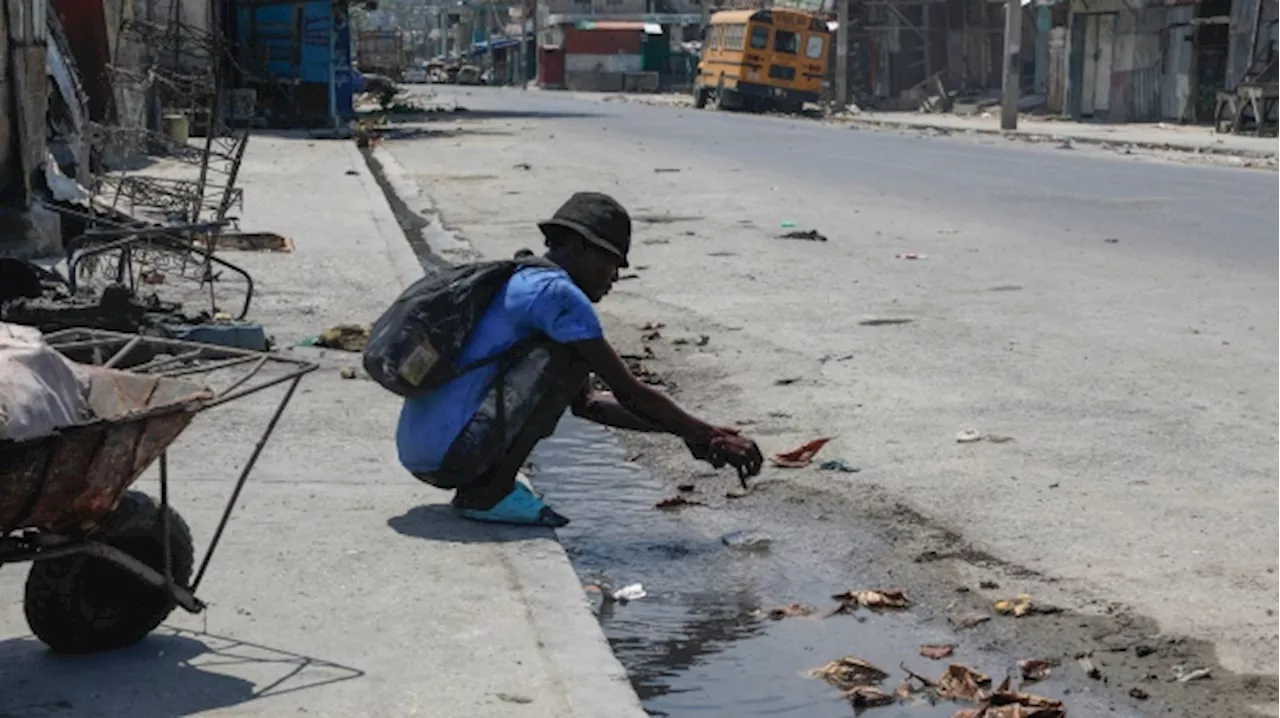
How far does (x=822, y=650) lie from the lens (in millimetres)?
5340

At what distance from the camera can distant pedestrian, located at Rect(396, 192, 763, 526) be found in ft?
19.3

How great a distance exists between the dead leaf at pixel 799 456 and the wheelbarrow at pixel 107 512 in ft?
10.4

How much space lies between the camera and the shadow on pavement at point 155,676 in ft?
13.8

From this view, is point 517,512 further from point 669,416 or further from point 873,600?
point 873,600

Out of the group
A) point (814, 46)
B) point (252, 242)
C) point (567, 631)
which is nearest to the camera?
point (567, 631)

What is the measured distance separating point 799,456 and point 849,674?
→ 2607 millimetres

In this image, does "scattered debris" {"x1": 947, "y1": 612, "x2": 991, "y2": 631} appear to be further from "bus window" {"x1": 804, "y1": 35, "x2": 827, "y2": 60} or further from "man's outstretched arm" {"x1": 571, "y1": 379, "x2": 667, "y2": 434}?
"bus window" {"x1": 804, "y1": 35, "x2": 827, "y2": 60}

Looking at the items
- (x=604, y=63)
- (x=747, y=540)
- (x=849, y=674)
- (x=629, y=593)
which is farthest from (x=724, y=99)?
(x=849, y=674)

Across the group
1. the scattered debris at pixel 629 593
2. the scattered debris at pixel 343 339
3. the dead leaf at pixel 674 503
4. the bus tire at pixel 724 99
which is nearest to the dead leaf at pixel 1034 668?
the scattered debris at pixel 629 593

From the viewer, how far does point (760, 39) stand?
5497cm

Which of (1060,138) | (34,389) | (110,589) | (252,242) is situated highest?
(34,389)

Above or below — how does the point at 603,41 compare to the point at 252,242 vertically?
above

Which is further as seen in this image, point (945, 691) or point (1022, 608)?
point (1022, 608)

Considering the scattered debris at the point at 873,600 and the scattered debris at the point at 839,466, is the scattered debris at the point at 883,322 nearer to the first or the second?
the scattered debris at the point at 839,466
